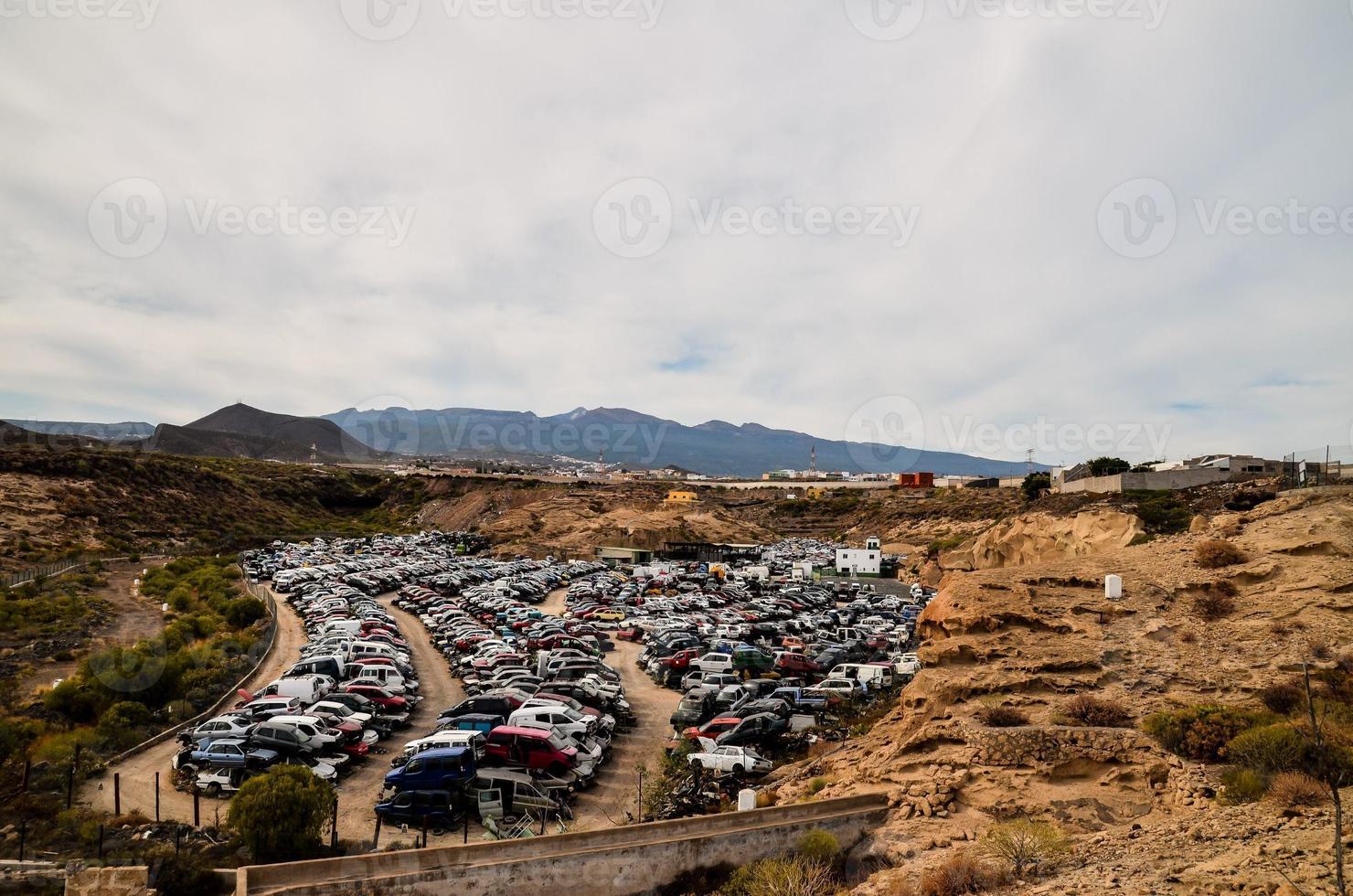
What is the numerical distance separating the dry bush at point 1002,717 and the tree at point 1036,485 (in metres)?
63.7

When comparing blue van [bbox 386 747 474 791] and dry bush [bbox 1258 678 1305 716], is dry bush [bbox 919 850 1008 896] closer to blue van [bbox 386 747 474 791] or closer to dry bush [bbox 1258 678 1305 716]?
dry bush [bbox 1258 678 1305 716]

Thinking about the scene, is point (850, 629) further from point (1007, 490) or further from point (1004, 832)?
point (1007, 490)

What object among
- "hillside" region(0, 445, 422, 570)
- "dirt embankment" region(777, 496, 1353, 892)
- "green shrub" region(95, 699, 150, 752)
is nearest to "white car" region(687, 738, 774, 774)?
"dirt embankment" region(777, 496, 1353, 892)

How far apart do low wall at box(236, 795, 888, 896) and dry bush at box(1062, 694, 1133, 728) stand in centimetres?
448

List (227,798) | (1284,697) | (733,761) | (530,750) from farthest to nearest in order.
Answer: (733,761)
(530,750)
(227,798)
(1284,697)

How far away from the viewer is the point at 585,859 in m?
11.0

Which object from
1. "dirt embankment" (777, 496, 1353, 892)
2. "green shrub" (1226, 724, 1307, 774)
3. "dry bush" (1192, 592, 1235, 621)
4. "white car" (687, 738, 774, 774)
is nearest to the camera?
"dirt embankment" (777, 496, 1353, 892)

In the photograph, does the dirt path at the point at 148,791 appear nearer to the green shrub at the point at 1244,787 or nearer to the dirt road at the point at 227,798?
the dirt road at the point at 227,798

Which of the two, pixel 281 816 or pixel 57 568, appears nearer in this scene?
pixel 281 816

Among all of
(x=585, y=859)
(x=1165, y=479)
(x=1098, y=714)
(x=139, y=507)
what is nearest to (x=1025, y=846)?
(x=1098, y=714)

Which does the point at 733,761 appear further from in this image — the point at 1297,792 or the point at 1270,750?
the point at 1297,792

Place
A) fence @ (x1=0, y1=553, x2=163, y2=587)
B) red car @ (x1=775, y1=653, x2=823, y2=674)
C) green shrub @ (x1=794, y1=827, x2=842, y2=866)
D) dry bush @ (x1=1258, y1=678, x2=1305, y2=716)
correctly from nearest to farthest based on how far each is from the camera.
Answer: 1. green shrub @ (x1=794, y1=827, x2=842, y2=866)
2. dry bush @ (x1=1258, y1=678, x2=1305, y2=716)
3. red car @ (x1=775, y1=653, x2=823, y2=674)
4. fence @ (x1=0, y1=553, x2=163, y2=587)

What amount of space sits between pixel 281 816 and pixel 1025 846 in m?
12.9

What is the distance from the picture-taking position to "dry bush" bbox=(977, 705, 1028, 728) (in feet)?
45.7
